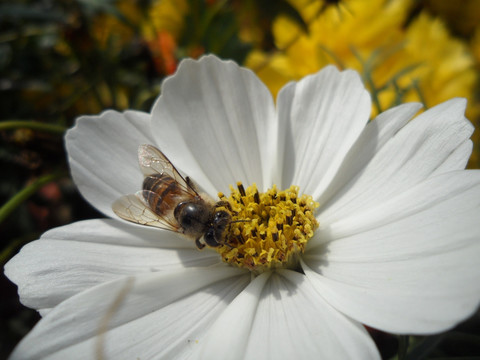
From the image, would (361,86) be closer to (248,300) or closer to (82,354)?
(248,300)

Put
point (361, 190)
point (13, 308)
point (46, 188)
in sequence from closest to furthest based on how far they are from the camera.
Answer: point (361, 190)
point (13, 308)
point (46, 188)

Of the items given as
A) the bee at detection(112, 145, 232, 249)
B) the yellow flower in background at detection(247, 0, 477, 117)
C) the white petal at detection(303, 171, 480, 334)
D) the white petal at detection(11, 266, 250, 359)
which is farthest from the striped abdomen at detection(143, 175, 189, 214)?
the yellow flower in background at detection(247, 0, 477, 117)

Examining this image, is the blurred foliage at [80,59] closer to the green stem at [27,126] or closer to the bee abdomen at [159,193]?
the green stem at [27,126]

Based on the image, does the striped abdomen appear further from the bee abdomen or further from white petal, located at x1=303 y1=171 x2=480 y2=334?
white petal, located at x1=303 y1=171 x2=480 y2=334

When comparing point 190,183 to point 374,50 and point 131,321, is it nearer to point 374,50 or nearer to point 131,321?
point 131,321

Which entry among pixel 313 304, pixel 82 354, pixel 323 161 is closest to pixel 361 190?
pixel 323 161
